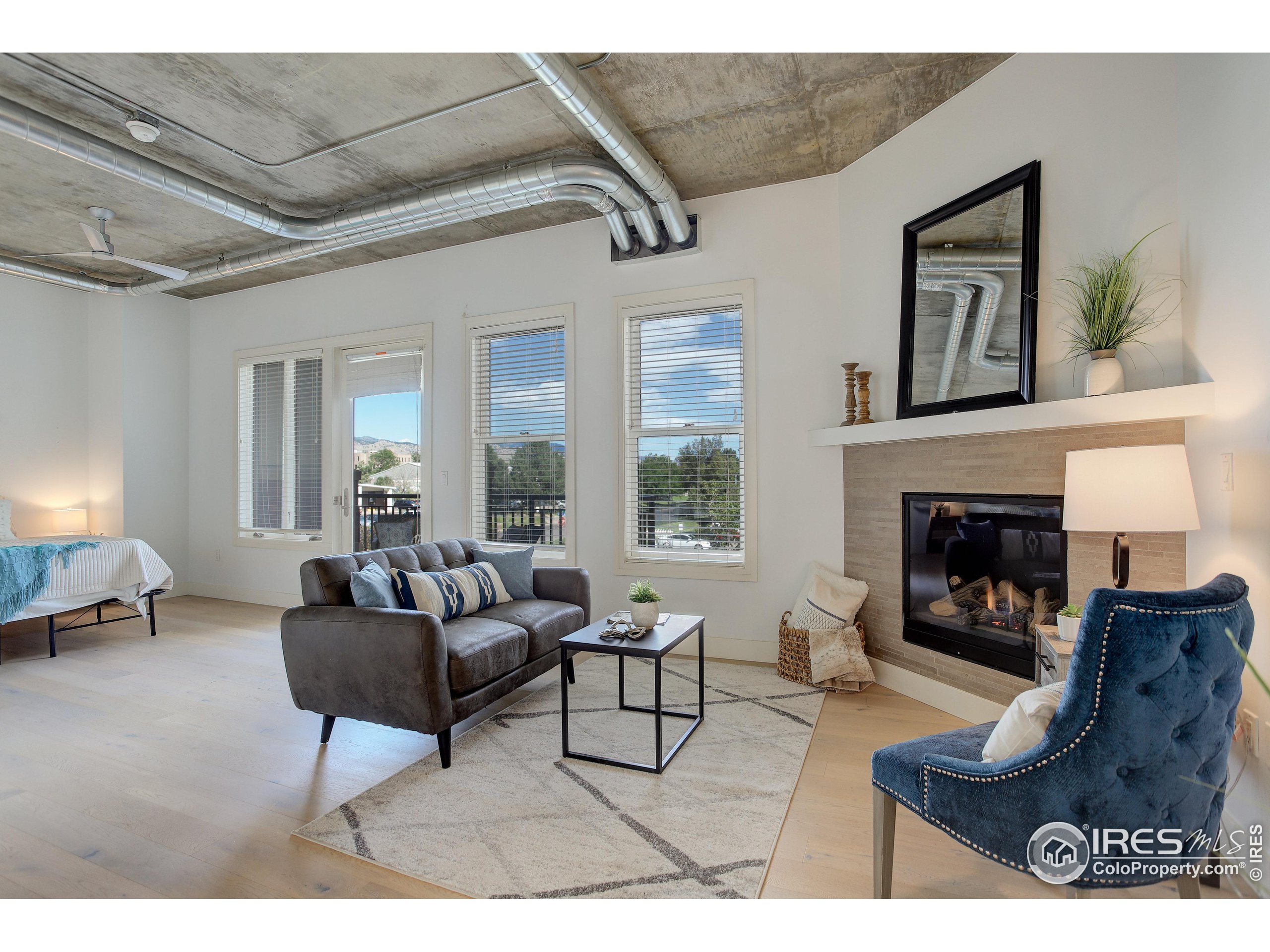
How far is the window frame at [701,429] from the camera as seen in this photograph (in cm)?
416

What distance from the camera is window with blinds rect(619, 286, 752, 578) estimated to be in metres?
4.26

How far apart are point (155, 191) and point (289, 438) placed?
2.37 m

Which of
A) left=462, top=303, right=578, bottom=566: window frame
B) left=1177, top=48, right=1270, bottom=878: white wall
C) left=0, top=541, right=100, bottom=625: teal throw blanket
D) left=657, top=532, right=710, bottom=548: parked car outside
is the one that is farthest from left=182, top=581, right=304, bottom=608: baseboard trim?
left=1177, top=48, right=1270, bottom=878: white wall

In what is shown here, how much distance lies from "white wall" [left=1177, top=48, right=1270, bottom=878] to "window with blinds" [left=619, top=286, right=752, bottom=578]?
2.32 metres

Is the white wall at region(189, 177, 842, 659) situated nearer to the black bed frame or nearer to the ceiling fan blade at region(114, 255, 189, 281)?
the black bed frame

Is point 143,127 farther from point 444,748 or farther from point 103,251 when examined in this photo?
point 444,748

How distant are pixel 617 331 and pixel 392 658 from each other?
2.78 m

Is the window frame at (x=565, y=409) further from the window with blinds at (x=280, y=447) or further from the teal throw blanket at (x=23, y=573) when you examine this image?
the teal throw blanket at (x=23, y=573)

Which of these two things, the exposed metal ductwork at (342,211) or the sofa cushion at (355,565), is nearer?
the sofa cushion at (355,565)

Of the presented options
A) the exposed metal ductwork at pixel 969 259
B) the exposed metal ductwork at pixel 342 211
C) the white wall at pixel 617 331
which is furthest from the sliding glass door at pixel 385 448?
the exposed metal ductwork at pixel 969 259

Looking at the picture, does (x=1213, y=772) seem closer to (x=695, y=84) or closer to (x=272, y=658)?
(x=695, y=84)

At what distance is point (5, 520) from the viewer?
5.25 metres

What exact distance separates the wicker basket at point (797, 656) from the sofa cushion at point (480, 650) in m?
1.55

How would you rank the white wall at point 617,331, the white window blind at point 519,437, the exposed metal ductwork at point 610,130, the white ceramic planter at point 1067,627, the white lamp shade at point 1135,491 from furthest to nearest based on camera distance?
the white window blind at point 519,437 < the white wall at point 617,331 < the exposed metal ductwork at point 610,130 < the white ceramic planter at point 1067,627 < the white lamp shade at point 1135,491
